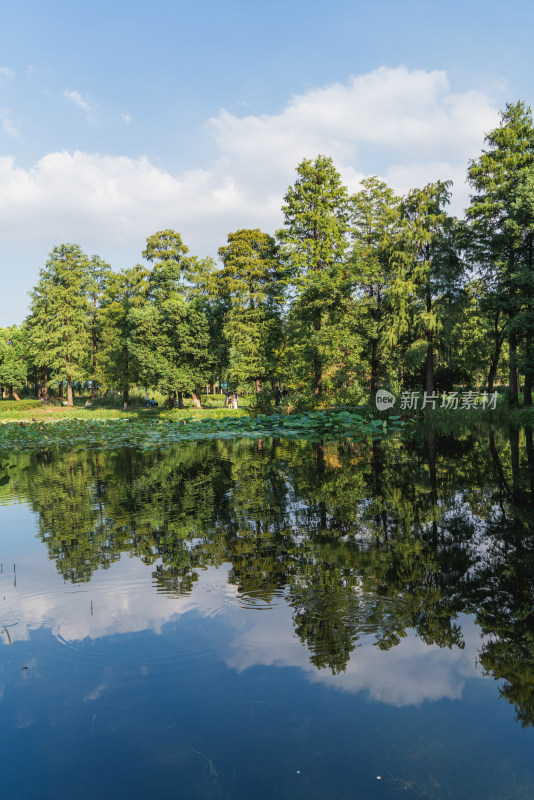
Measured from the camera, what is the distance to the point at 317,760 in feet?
9.68

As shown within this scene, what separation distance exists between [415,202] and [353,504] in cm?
2946

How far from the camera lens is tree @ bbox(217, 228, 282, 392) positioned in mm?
36875

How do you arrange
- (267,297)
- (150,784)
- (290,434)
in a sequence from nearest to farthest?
(150,784) → (290,434) → (267,297)

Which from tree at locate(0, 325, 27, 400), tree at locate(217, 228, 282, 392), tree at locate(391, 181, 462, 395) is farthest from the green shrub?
tree at locate(391, 181, 462, 395)

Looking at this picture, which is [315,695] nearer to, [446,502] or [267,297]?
[446,502]

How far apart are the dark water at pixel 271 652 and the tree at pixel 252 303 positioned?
92.9ft

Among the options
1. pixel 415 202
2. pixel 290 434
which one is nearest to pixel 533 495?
pixel 290 434

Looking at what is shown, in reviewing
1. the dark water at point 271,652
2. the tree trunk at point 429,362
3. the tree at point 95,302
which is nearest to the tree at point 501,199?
the tree trunk at point 429,362

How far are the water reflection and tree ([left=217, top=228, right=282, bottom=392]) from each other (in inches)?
953

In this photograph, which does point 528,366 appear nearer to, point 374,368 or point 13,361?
point 374,368

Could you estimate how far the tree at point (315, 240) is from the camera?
112ft

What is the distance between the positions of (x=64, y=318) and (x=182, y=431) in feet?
111

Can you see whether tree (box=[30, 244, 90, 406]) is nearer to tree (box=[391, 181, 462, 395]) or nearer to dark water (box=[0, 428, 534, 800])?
tree (box=[391, 181, 462, 395])

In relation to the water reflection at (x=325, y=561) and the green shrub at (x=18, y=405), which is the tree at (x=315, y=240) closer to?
the water reflection at (x=325, y=561)
